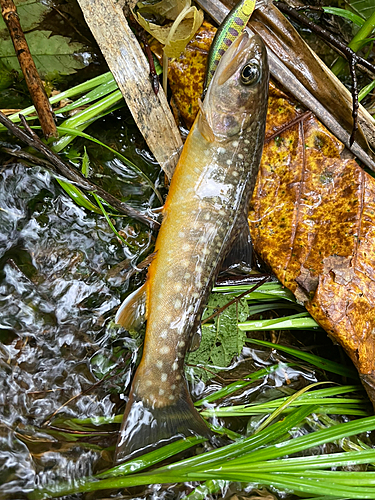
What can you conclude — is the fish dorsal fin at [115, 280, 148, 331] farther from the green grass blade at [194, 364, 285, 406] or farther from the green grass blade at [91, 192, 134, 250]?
the green grass blade at [194, 364, 285, 406]

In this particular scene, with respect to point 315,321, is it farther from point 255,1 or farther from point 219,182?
point 255,1

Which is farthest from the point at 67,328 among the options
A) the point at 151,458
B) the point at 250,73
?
the point at 250,73

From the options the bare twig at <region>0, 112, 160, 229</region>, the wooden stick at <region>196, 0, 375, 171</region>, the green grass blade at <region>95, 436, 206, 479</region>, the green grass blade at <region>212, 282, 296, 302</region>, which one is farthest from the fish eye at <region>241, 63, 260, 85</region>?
the green grass blade at <region>95, 436, 206, 479</region>

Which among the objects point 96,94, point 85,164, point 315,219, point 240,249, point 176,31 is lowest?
point 240,249

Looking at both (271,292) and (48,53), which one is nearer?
(48,53)

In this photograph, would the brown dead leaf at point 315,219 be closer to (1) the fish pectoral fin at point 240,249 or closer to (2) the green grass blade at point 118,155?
(1) the fish pectoral fin at point 240,249

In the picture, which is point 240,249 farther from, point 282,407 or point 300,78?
point 300,78
